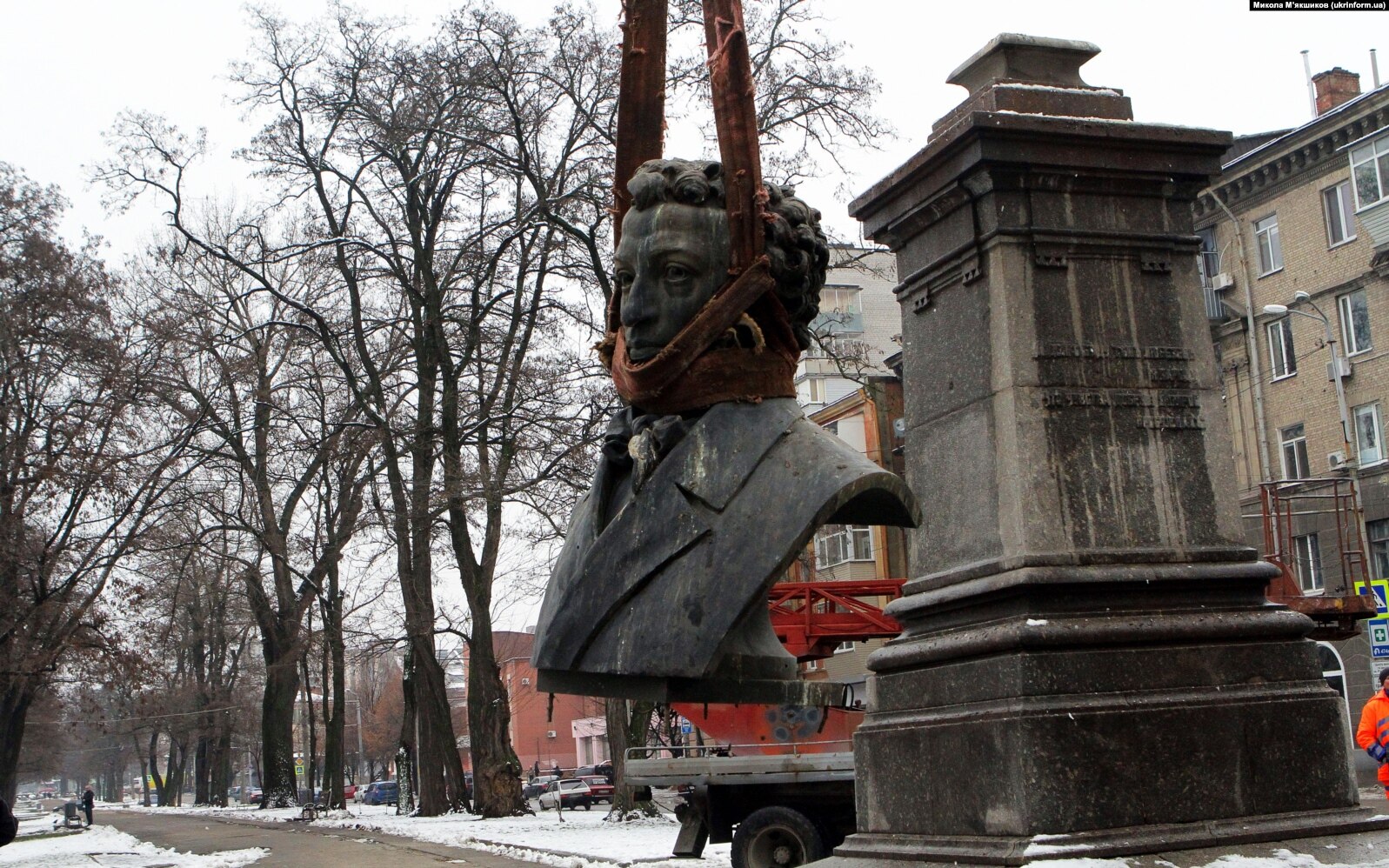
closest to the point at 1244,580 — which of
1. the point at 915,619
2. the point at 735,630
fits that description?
the point at 915,619

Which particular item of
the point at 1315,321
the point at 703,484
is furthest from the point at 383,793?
the point at 703,484

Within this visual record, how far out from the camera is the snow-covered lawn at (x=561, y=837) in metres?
14.3

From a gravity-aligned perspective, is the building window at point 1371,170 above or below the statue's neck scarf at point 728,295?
above

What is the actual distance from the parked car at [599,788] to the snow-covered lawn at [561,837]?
34.9ft

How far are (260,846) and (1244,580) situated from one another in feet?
66.0

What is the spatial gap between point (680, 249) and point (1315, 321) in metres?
27.8

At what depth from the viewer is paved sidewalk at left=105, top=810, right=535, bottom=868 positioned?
55.2 ft

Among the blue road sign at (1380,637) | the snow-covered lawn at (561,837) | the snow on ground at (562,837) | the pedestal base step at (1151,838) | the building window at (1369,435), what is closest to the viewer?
the pedestal base step at (1151,838)

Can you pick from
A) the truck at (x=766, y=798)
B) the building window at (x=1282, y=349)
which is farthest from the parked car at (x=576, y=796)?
the truck at (x=766, y=798)

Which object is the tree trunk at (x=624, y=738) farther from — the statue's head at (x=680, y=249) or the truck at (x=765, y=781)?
the statue's head at (x=680, y=249)

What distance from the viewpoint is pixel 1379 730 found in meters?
8.79

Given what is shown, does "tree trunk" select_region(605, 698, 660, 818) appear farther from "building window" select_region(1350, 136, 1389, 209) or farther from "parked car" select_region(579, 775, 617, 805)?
"building window" select_region(1350, 136, 1389, 209)

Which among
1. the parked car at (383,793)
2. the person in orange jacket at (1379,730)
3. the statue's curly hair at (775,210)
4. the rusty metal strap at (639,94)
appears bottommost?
the parked car at (383,793)

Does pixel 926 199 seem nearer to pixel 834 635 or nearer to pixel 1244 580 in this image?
pixel 1244 580
